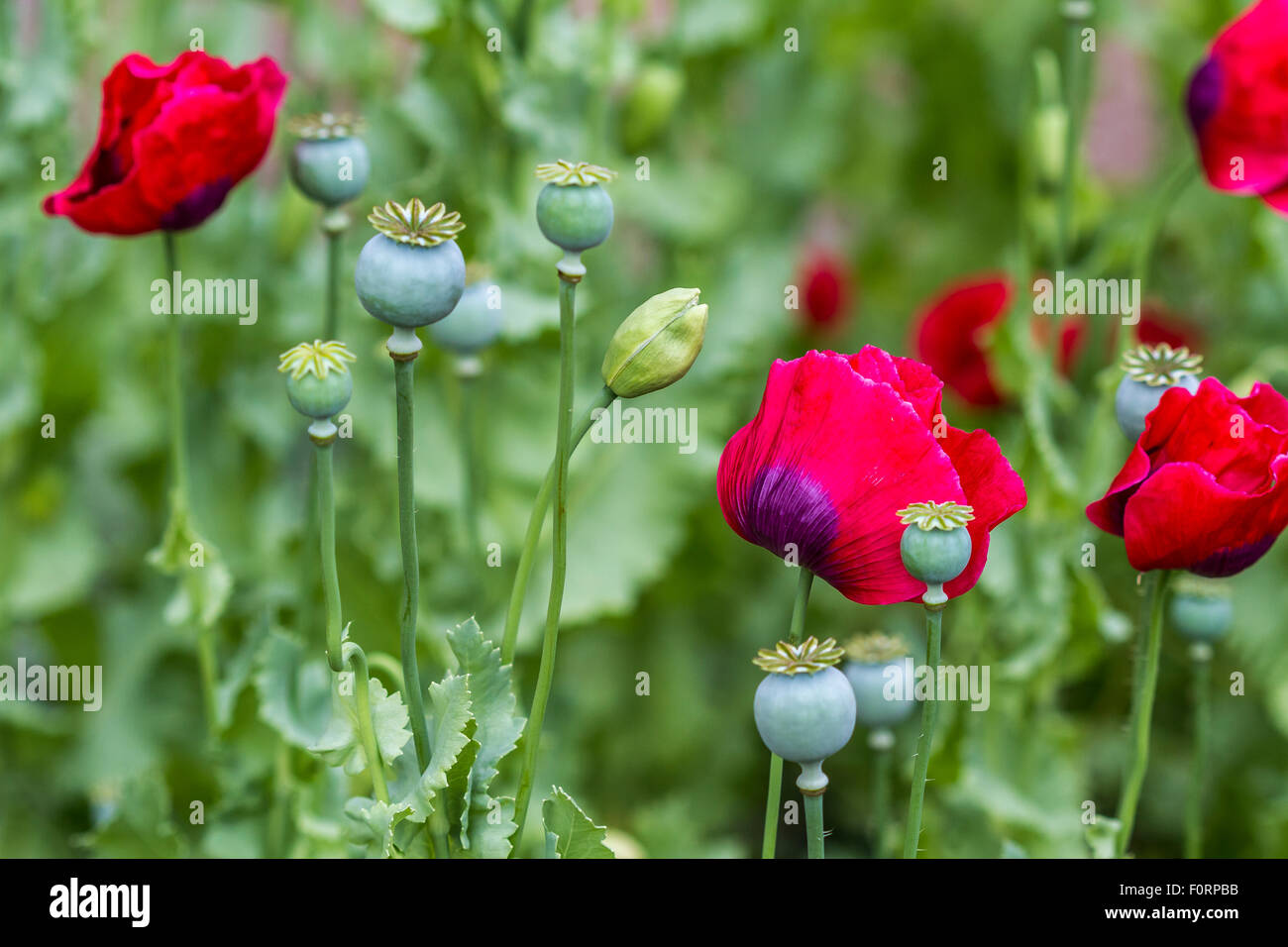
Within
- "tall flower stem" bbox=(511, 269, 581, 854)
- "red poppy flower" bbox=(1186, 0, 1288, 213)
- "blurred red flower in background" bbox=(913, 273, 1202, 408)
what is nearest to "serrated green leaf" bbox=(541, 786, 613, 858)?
"tall flower stem" bbox=(511, 269, 581, 854)

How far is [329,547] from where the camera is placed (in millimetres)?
326

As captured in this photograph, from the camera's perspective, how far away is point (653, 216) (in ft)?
2.77

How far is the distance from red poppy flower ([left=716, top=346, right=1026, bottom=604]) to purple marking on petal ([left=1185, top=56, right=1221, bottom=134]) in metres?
0.26

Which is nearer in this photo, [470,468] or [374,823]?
[374,823]

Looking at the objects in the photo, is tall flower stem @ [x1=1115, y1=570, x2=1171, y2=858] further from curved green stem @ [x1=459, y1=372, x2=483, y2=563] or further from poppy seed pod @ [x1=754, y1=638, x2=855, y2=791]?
curved green stem @ [x1=459, y1=372, x2=483, y2=563]

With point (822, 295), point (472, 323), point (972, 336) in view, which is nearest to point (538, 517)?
point (472, 323)

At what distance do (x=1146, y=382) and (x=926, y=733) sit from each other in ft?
0.39

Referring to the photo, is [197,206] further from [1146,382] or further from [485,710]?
[1146,382]

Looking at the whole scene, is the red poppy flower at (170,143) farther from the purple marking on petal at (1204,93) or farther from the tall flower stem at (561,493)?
the purple marking on petal at (1204,93)

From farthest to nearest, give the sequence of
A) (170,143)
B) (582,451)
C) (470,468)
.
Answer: (582,451) → (470,468) → (170,143)

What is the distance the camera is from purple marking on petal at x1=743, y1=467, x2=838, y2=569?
0.33 meters

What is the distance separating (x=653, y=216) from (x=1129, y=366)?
1.64ft
